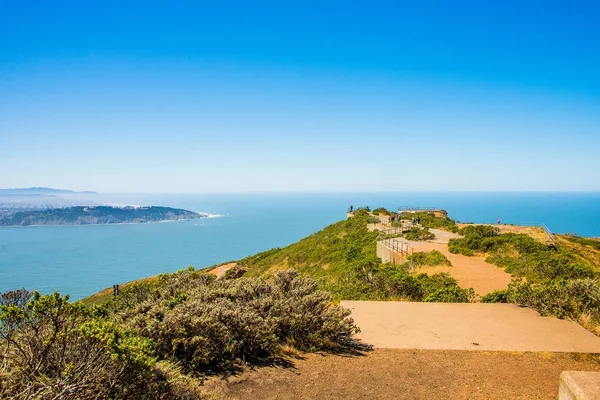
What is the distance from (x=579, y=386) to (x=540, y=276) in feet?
36.4

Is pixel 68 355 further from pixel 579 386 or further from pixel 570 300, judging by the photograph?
pixel 570 300

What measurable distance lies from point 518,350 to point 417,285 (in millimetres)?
5121

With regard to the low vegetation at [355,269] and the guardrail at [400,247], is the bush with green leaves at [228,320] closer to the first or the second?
the low vegetation at [355,269]

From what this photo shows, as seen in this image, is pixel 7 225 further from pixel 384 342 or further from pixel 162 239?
pixel 384 342

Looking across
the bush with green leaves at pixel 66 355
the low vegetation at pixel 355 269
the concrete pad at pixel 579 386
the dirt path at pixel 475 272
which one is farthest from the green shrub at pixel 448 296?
the bush with green leaves at pixel 66 355

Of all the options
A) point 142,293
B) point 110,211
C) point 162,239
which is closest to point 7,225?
point 110,211

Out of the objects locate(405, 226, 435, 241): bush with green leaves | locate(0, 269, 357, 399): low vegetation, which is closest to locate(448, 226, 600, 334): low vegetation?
locate(405, 226, 435, 241): bush with green leaves

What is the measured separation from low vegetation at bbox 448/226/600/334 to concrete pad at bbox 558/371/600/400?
4635mm

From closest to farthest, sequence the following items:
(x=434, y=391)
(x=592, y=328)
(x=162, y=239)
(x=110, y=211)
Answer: (x=434, y=391), (x=592, y=328), (x=162, y=239), (x=110, y=211)

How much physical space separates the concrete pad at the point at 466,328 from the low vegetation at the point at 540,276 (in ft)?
1.46

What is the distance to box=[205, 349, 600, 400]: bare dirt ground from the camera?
492cm

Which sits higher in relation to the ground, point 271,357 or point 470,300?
point 271,357

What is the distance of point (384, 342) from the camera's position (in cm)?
720

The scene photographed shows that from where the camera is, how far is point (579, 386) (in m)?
3.92
